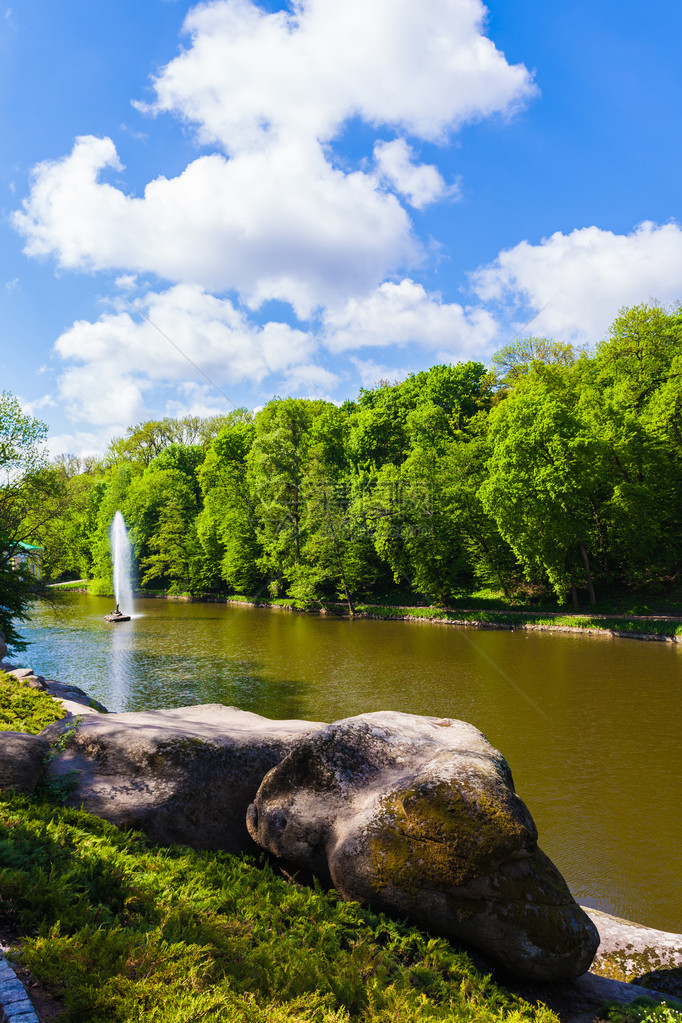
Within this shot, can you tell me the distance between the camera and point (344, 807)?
5355 millimetres

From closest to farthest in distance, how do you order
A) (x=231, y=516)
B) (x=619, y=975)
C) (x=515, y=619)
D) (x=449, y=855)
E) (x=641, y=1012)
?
(x=641, y=1012)
(x=449, y=855)
(x=619, y=975)
(x=515, y=619)
(x=231, y=516)

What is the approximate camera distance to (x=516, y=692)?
53.5 ft

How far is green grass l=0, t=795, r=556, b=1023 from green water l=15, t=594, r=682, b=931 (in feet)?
13.8

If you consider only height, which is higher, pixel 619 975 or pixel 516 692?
pixel 619 975

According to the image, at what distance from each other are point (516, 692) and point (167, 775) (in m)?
12.7

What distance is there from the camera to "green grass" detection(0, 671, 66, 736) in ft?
23.0

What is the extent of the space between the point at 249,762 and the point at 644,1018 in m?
4.01

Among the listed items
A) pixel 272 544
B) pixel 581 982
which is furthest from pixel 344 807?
pixel 272 544

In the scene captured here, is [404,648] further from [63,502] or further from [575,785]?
[63,502]

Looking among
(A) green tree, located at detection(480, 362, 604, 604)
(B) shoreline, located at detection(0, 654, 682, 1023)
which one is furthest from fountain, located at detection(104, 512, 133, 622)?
(B) shoreline, located at detection(0, 654, 682, 1023)

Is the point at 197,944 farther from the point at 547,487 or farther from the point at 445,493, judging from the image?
Result: the point at 445,493

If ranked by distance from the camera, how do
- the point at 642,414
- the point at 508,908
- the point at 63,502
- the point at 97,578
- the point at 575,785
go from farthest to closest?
the point at 97,578 < the point at 642,414 < the point at 63,502 < the point at 575,785 < the point at 508,908

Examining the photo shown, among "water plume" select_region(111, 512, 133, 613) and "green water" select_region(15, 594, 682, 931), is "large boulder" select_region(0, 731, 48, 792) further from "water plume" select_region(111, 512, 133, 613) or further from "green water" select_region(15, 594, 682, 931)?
"water plume" select_region(111, 512, 133, 613)

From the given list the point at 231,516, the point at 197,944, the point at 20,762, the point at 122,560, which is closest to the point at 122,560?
the point at 122,560
